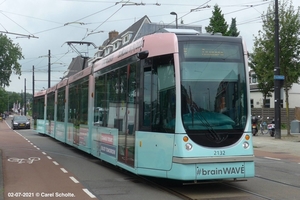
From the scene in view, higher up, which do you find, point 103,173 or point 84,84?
point 84,84

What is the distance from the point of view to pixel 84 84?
17.0 m

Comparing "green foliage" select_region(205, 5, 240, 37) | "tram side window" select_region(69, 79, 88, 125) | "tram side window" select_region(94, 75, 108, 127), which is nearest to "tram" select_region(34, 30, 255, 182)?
"tram side window" select_region(94, 75, 108, 127)

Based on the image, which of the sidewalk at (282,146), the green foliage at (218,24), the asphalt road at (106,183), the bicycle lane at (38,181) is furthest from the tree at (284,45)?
the green foliage at (218,24)

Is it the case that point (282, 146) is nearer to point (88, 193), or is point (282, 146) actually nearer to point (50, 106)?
point (50, 106)

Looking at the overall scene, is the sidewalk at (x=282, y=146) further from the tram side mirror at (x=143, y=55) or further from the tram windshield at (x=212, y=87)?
the tram side mirror at (x=143, y=55)

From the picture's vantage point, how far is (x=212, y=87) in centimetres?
921

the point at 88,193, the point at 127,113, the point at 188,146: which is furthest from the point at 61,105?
the point at 188,146

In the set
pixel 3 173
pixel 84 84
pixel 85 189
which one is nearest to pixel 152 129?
pixel 85 189

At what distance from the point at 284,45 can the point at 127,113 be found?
63.4 ft

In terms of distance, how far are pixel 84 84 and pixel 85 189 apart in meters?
7.30

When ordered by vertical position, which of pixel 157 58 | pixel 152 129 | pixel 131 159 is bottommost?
pixel 131 159

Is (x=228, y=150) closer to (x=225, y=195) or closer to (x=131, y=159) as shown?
(x=225, y=195)

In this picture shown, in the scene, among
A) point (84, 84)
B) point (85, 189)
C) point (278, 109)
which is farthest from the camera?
point (278, 109)

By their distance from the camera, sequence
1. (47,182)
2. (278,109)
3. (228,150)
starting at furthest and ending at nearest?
(278,109) → (47,182) → (228,150)
